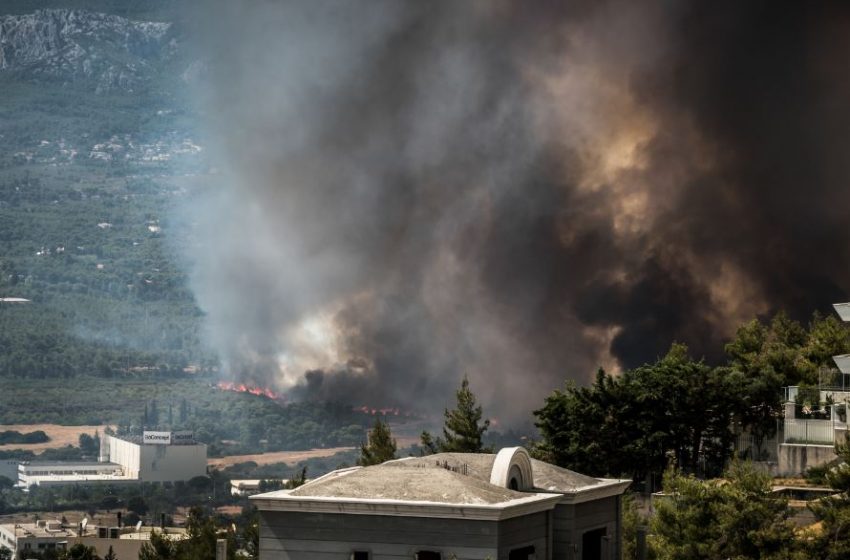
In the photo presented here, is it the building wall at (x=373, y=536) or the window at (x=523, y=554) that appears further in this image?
the window at (x=523, y=554)

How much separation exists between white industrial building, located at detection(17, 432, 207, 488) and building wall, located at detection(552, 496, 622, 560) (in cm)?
14067

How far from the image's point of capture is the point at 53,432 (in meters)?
194

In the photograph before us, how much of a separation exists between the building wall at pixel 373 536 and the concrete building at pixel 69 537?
57272 mm

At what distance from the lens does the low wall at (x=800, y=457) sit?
173ft

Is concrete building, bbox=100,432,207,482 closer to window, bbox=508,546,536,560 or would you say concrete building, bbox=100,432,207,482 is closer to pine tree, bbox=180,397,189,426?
pine tree, bbox=180,397,189,426

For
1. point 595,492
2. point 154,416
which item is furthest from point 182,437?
point 595,492

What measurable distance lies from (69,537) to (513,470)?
92619mm

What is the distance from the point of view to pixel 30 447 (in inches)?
7751

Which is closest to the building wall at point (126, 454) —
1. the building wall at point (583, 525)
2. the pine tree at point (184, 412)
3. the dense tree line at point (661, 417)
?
the pine tree at point (184, 412)

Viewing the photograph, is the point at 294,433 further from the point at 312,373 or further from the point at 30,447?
the point at 30,447

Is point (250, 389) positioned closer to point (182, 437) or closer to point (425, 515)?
point (182, 437)

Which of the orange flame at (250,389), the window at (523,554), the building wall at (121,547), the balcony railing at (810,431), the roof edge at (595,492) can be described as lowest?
the building wall at (121,547)

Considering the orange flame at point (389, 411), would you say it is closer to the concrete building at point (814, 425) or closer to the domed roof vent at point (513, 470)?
the concrete building at point (814, 425)

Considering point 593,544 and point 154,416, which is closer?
point 593,544
